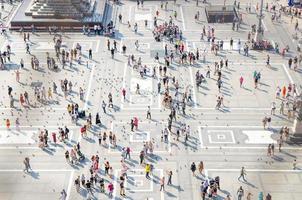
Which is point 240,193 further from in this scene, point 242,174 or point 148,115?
point 148,115

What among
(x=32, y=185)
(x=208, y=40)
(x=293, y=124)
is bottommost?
(x=32, y=185)

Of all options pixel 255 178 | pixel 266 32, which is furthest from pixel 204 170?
pixel 266 32

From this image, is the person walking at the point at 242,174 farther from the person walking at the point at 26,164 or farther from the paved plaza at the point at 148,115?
→ the person walking at the point at 26,164

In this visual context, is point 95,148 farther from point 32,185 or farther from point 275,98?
point 275,98

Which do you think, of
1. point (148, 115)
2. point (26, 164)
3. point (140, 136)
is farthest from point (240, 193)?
point (26, 164)

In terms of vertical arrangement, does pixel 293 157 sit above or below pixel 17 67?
below

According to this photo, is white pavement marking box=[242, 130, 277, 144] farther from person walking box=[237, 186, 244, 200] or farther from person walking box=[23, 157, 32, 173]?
person walking box=[23, 157, 32, 173]
